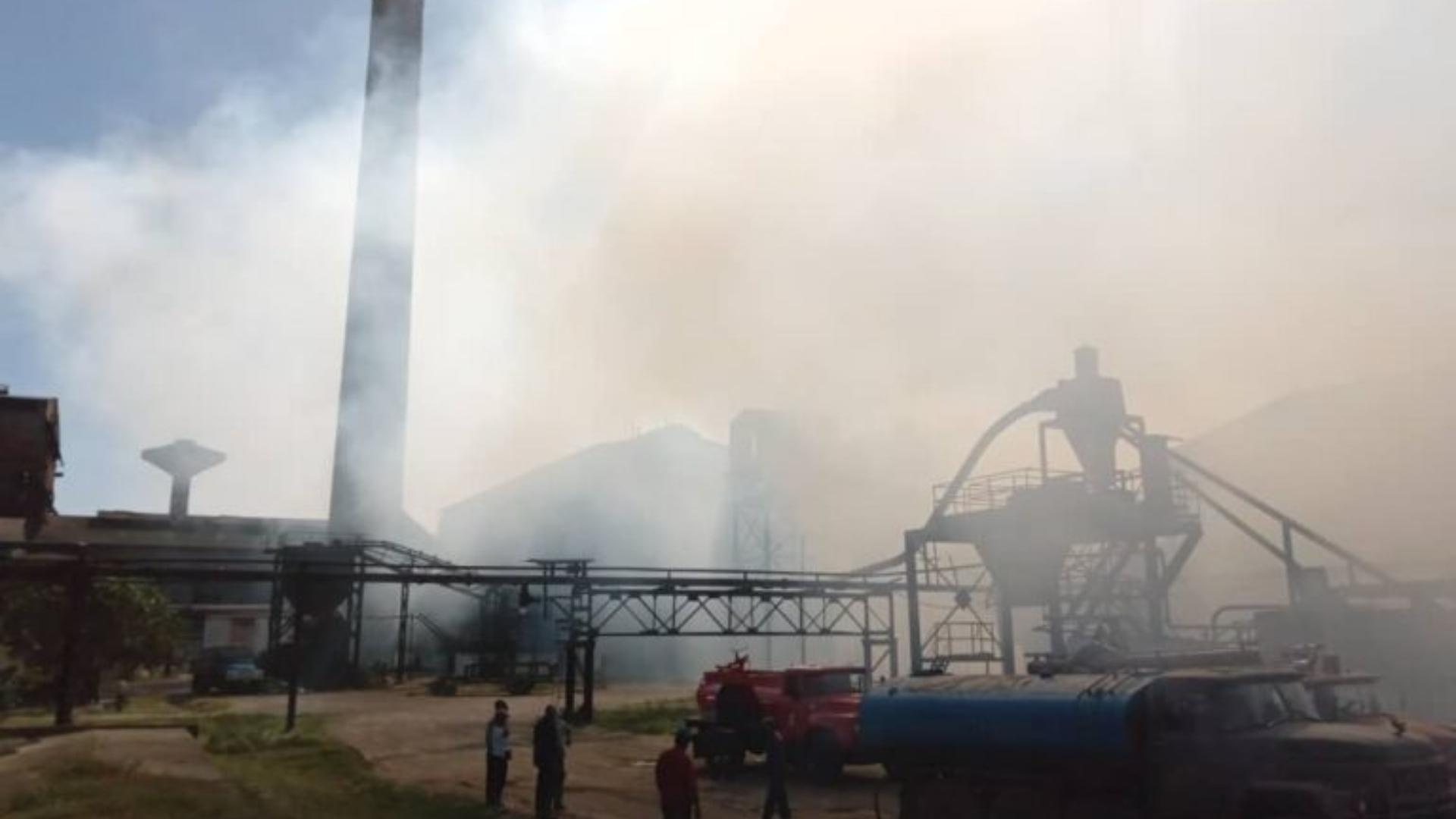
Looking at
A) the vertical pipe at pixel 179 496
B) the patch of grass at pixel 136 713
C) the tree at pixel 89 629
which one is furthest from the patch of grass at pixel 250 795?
the vertical pipe at pixel 179 496

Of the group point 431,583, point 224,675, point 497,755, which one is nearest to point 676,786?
point 497,755

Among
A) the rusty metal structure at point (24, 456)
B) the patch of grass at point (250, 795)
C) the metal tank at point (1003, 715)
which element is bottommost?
the patch of grass at point (250, 795)

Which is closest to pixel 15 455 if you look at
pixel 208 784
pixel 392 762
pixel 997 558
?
pixel 392 762

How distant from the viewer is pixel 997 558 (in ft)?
117

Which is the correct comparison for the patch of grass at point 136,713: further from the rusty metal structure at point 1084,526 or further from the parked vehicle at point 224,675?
the rusty metal structure at point 1084,526

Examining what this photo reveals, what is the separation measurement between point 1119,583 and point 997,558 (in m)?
3.70

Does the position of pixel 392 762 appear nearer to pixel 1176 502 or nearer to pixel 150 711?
pixel 150 711

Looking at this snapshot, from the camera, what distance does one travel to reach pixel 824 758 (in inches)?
859

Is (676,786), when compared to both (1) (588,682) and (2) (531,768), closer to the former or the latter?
(2) (531,768)

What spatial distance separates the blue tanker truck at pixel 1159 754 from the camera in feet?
35.6

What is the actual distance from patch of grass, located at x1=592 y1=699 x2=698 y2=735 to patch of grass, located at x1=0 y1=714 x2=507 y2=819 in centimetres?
1086

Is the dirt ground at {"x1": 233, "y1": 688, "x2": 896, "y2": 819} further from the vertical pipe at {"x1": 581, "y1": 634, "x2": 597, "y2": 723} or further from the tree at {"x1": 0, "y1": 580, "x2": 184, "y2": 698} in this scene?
the tree at {"x1": 0, "y1": 580, "x2": 184, "y2": 698}

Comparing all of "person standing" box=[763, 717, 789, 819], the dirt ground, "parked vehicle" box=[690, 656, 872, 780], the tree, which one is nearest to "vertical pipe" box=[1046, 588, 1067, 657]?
"parked vehicle" box=[690, 656, 872, 780]

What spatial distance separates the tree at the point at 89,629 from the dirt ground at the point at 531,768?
4792 millimetres
